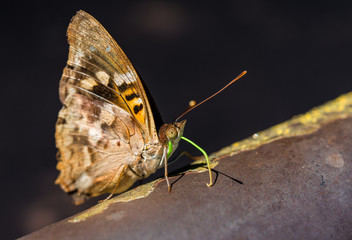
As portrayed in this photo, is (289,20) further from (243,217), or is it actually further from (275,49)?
(243,217)

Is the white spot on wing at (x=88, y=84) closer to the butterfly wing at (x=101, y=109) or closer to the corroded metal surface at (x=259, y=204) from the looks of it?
the butterfly wing at (x=101, y=109)

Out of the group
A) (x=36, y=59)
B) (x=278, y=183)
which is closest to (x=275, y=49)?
(x=36, y=59)

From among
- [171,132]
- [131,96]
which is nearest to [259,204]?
[171,132]

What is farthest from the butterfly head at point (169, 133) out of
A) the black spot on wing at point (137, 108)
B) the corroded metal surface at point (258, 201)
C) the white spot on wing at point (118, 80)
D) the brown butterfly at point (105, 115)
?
the corroded metal surface at point (258, 201)

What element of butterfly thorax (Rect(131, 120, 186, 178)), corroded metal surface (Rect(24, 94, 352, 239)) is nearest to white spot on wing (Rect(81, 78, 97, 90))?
butterfly thorax (Rect(131, 120, 186, 178))

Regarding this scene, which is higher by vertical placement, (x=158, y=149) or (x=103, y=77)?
(x=103, y=77)

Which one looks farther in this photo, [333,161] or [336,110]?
[336,110]

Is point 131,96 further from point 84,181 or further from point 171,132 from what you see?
point 84,181
